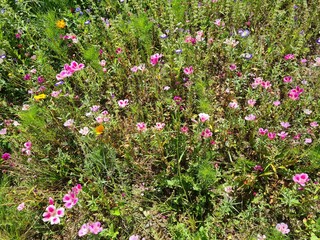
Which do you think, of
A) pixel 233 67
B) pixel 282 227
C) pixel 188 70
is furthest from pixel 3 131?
pixel 282 227

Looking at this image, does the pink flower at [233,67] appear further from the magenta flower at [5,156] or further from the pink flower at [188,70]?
the magenta flower at [5,156]

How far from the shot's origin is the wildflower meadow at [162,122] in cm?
243

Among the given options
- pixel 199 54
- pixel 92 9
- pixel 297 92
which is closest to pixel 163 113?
pixel 199 54

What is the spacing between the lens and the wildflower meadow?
Answer: 2.43 meters

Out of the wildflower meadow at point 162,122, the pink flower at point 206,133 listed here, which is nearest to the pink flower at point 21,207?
the wildflower meadow at point 162,122

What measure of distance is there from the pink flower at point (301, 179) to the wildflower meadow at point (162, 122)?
0.05 feet

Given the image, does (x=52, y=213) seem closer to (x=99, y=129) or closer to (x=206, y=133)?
(x=99, y=129)

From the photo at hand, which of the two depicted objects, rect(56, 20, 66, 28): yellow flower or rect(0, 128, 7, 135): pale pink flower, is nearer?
rect(0, 128, 7, 135): pale pink flower

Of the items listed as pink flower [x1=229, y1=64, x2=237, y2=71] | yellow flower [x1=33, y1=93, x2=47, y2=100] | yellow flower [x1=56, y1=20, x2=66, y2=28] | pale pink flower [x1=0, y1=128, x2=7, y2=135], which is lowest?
pink flower [x1=229, y1=64, x2=237, y2=71]

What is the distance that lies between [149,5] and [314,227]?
288 centimetres

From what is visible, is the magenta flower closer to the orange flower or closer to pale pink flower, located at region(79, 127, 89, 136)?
pale pink flower, located at region(79, 127, 89, 136)

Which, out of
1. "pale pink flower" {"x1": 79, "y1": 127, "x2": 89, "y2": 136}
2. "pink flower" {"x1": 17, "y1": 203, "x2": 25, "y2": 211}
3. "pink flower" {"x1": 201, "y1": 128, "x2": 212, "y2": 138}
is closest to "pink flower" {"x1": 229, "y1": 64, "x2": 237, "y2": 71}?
"pink flower" {"x1": 201, "y1": 128, "x2": 212, "y2": 138}

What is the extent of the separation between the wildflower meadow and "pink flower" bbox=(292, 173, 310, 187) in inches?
0.6

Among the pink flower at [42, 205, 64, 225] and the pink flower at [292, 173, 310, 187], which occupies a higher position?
the pink flower at [42, 205, 64, 225]
